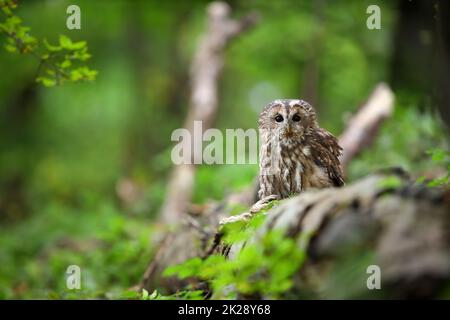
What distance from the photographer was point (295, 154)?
4117 millimetres

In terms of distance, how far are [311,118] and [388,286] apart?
7.86 ft

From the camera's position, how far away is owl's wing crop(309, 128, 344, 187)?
4.05 meters

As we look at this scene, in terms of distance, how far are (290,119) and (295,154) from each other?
0.32 m

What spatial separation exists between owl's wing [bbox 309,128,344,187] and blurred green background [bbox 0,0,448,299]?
4.57 m

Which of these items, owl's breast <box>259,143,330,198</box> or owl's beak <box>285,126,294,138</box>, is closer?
owl's breast <box>259,143,330,198</box>

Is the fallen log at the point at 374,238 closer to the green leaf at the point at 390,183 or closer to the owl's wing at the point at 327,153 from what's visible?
the green leaf at the point at 390,183

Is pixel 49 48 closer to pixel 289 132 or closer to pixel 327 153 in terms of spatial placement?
pixel 289 132

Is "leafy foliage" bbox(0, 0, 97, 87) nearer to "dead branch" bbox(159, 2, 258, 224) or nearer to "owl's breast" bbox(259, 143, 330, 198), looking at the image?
"owl's breast" bbox(259, 143, 330, 198)

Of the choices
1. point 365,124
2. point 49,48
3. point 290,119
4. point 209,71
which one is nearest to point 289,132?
point 290,119

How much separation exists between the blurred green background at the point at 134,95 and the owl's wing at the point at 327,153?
15.0ft

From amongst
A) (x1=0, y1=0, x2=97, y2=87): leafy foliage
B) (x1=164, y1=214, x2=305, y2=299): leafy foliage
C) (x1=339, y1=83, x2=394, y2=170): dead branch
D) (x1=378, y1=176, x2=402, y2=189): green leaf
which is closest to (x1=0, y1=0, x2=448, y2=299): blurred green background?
(x1=339, y1=83, x2=394, y2=170): dead branch

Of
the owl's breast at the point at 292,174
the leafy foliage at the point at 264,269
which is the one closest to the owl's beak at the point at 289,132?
the owl's breast at the point at 292,174

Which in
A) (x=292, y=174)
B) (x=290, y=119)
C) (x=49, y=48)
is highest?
(x=49, y=48)

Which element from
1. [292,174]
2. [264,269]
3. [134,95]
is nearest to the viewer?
[264,269]
